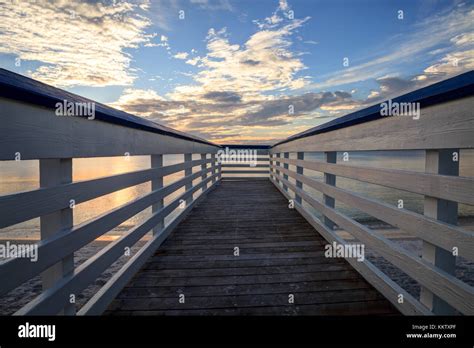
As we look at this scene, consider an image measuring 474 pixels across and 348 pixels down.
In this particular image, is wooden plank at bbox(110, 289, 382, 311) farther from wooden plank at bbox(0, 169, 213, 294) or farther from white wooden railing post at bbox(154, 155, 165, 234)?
white wooden railing post at bbox(154, 155, 165, 234)

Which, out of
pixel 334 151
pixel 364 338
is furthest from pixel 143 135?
pixel 364 338

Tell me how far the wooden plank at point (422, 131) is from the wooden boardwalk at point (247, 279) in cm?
126

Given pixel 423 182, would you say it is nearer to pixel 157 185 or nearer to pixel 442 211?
pixel 442 211

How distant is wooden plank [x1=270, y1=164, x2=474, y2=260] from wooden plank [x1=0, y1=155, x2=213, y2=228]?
6.99 ft

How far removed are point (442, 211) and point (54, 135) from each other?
2.27 m

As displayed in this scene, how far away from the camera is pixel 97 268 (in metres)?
1.82

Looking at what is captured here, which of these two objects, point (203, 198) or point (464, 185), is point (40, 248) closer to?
point (464, 185)

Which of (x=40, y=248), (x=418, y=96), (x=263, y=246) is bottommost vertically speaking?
(x=263, y=246)

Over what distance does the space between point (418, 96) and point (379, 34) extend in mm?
5365

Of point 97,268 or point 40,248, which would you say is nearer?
point 40,248
